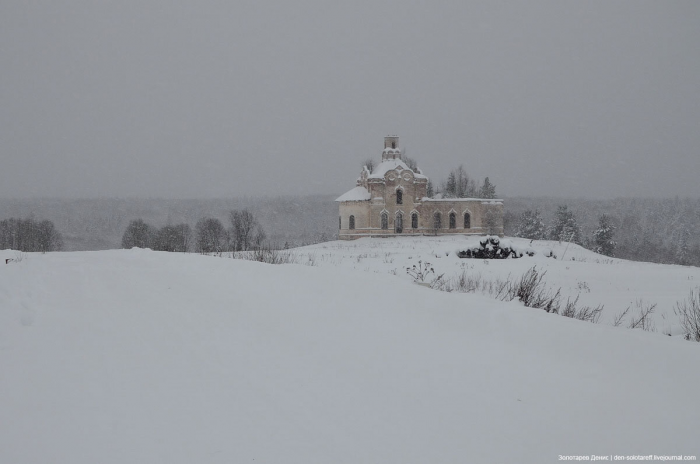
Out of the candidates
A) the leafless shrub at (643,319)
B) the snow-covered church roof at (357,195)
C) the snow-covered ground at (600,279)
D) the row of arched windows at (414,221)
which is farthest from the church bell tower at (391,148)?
the leafless shrub at (643,319)

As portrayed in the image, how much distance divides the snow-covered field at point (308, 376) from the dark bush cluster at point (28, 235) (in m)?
34.1

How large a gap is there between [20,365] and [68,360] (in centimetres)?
Answer: 33

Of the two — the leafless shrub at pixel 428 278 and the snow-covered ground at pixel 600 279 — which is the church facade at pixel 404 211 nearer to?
the snow-covered ground at pixel 600 279

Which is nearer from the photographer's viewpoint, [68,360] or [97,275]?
[68,360]

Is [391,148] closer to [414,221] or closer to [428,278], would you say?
[414,221]

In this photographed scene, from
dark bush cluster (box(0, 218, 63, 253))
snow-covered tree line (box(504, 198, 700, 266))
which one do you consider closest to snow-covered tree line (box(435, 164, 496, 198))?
snow-covered tree line (box(504, 198, 700, 266))

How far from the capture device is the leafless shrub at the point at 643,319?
9003 mm

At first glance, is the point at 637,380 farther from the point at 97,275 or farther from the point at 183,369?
the point at 97,275

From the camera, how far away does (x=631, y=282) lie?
52.7 ft

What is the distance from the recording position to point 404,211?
45.3m

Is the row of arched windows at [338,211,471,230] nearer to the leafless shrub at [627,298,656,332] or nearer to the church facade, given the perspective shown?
the church facade

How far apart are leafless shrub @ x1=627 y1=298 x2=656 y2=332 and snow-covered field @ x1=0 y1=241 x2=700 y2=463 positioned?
330 centimetres

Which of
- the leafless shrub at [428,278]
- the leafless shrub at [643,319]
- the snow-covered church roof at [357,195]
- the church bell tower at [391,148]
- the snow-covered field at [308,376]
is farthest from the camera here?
the church bell tower at [391,148]

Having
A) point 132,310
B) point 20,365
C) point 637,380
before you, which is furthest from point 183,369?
point 637,380
